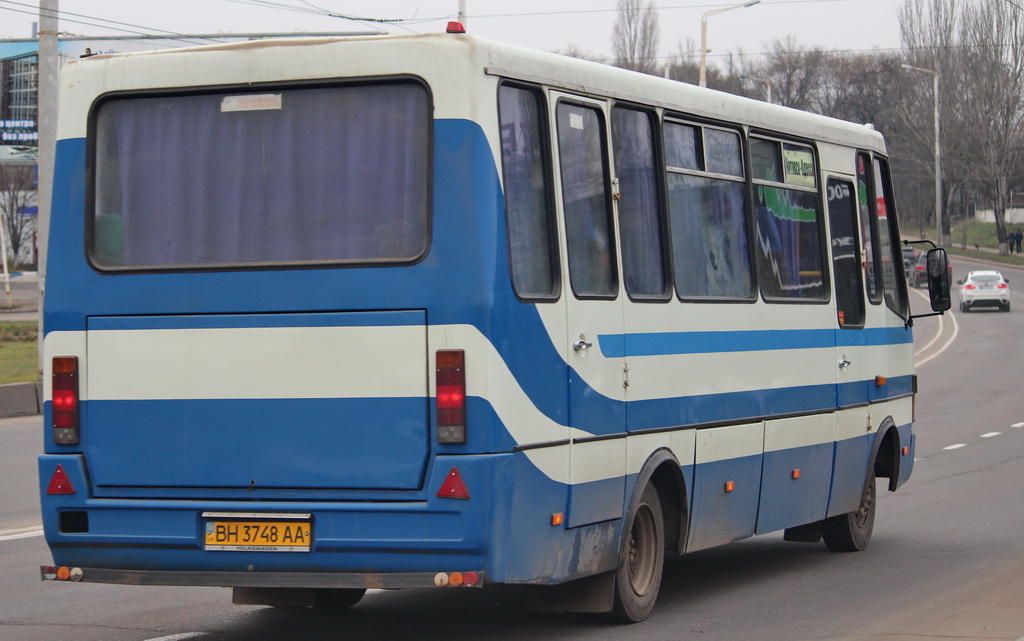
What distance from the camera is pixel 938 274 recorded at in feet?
35.5

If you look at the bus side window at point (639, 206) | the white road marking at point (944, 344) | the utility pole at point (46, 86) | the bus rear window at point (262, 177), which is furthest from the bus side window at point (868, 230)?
the white road marking at point (944, 344)

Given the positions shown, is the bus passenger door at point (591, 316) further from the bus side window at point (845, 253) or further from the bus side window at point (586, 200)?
the bus side window at point (845, 253)

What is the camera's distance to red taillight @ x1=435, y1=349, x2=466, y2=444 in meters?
6.38

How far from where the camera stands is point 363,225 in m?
6.65

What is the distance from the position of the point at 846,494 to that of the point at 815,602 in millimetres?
1963

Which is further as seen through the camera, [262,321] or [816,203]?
[816,203]

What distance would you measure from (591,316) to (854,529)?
4.54 meters

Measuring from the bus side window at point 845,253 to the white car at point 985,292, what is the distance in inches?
1878

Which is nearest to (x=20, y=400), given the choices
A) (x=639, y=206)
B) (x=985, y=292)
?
(x=639, y=206)

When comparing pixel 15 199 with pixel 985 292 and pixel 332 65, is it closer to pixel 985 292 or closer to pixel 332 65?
pixel 985 292

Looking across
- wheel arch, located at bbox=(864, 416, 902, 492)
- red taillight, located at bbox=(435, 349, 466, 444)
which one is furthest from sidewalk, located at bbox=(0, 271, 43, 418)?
red taillight, located at bbox=(435, 349, 466, 444)

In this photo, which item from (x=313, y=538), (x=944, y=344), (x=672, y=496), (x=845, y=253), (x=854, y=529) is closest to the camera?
(x=313, y=538)

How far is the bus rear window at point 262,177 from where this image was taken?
6613 mm

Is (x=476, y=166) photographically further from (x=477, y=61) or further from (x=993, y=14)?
(x=993, y=14)
